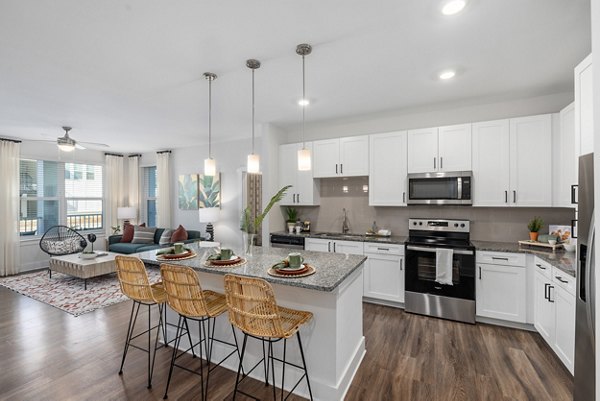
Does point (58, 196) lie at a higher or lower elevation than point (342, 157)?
lower

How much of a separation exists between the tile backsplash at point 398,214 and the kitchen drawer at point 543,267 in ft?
2.33

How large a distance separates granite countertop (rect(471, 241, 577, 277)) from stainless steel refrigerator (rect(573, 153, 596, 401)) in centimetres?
37

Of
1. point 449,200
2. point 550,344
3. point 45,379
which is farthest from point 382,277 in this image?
point 45,379

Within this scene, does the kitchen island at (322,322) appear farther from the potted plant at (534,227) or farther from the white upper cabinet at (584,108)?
the potted plant at (534,227)

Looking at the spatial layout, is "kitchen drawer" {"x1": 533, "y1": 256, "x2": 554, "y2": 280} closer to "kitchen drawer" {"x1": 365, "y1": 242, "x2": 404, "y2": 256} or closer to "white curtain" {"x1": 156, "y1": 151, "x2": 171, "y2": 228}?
"kitchen drawer" {"x1": 365, "y1": 242, "x2": 404, "y2": 256}

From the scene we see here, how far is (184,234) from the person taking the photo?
6004mm

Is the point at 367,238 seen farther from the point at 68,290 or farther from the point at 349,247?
the point at 68,290

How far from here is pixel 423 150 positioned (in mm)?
3713

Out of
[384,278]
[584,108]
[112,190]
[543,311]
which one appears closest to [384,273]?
[384,278]

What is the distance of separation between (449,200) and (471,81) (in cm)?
139

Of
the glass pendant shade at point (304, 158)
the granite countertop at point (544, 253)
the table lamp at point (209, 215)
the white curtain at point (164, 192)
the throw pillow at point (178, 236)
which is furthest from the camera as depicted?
the white curtain at point (164, 192)

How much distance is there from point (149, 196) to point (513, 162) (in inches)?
312

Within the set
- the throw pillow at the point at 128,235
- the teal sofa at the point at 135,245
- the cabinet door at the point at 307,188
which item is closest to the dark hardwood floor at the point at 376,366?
the cabinet door at the point at 307,188

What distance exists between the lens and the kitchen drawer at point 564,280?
215 cm
